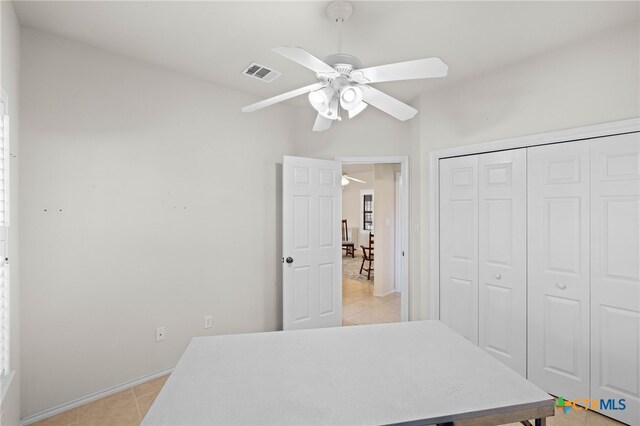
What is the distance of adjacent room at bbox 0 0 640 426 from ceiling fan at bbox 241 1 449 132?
1cm

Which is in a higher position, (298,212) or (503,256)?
(298,212)

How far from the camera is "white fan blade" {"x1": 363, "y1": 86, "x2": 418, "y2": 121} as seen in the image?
1614 millimetres

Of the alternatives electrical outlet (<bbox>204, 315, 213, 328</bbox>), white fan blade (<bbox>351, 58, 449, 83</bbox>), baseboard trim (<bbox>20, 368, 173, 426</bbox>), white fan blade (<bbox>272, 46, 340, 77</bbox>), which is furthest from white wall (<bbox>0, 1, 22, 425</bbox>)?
white fan blade (<bbox>351, 58, 449, 83</bbox>)

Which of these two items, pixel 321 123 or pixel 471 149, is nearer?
pixel 321 123

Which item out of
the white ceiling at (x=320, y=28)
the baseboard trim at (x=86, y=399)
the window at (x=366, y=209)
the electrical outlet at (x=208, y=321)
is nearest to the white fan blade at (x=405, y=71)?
the white ceiling at (x=320, y=28)

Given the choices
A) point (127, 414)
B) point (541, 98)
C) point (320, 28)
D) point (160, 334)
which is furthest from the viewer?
point (160, 334)

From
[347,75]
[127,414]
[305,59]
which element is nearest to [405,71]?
[347,75]

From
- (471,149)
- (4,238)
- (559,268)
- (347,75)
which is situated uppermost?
(347,75)

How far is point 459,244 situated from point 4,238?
315 centimetres

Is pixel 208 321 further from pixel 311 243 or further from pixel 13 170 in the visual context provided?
pixel 13 170

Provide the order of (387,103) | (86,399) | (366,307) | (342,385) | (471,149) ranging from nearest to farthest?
1. (342,385)
2. (387,103)
3. (86,399)
4. (471,149)
5. (366,307)

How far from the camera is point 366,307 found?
170 inches

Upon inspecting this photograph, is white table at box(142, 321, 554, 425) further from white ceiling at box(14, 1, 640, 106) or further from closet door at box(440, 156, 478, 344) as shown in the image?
white ceiling at box(14, 1, 640, 106)

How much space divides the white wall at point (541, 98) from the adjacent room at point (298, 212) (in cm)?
1
